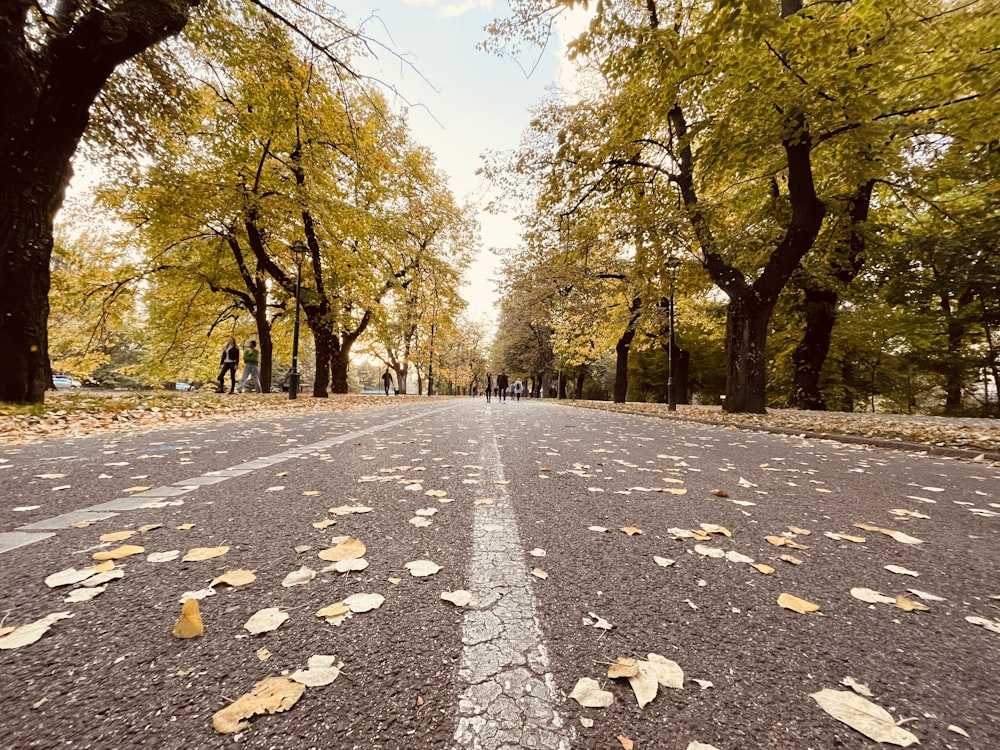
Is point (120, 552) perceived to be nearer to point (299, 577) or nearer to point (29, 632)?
point (29, 632)

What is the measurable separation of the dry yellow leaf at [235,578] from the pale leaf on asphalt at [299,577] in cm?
13

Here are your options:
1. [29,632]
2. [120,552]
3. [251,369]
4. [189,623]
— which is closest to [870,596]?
[189,623]

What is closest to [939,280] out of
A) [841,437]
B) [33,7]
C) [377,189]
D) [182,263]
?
[841,437]

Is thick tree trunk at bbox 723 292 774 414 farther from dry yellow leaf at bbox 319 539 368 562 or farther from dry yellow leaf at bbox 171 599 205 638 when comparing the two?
dry yellow leaf at bbox 171 599 205 638

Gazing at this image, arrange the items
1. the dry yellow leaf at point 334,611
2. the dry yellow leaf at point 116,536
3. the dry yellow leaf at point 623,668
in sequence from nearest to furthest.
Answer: the dry yellow leaf at point 623,668
the dry yellow leaf at point 334,611
the dry yellow leaf at point 116,536

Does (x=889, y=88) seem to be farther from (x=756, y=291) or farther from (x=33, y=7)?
(x=33, y=7)

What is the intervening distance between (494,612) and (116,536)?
1937 mm

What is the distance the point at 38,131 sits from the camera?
22.2 ft

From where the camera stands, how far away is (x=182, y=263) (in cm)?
1739

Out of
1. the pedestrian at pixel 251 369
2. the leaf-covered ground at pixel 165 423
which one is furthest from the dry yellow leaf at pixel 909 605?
the pedestrian at pixel 251 369

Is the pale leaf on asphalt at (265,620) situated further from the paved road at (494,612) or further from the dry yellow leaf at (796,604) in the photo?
the dry yellow leaf at (796,604)

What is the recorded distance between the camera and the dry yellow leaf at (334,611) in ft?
4.66

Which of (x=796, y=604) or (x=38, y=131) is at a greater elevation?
(x=38, y=131)

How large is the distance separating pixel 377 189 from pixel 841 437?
13648mm
